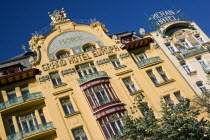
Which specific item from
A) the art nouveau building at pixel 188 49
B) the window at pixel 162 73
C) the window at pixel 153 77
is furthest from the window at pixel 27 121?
the art nouveau building at pixel 188 49

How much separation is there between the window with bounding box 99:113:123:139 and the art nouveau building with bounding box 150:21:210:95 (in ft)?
33.4

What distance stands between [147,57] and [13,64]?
16.8 m

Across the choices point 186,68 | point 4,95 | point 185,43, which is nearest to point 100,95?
point 4,95

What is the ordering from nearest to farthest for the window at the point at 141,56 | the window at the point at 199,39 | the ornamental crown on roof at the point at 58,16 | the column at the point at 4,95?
the column at the point at 4,95 < the window at the point at 141,56 < the window at the point at 199,39 < the ornamental crown on roof at the point at 58,16

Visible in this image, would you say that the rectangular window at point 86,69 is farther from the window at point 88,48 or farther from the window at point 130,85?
the window at point 130,85

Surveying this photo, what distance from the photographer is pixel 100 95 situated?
88.1ft

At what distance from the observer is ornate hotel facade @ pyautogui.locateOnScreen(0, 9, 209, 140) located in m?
24.9

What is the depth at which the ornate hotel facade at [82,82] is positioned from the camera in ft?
81.6

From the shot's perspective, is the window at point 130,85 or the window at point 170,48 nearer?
the window at point 130,85

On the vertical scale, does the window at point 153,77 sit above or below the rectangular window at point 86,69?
below

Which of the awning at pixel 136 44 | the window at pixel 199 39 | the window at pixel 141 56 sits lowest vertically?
the window at pixel 199 39

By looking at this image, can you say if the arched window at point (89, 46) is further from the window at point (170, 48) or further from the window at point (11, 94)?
the window at point (11, 94)

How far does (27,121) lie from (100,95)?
26.7ft

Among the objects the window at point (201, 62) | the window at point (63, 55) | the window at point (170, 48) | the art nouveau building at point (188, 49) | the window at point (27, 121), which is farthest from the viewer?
the window at point (170, 48)
